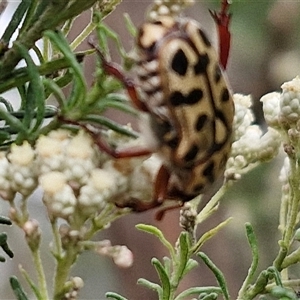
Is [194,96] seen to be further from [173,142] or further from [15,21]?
[15,21]

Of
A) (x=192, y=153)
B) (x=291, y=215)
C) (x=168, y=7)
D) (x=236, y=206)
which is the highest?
(x=168, y=7)

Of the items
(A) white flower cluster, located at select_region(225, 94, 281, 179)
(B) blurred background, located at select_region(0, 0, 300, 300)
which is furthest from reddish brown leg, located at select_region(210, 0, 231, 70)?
(B) blurred background, located at select_region(0, 0, 300, 300)

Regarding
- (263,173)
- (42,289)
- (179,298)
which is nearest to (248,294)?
(179,298)

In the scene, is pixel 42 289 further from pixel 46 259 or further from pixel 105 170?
pixel 46 259

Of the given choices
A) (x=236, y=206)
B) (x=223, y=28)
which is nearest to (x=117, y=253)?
(x=223, y=28)

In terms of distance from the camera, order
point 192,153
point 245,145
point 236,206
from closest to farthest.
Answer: point 192,153 → point 245,145 → point 236,206

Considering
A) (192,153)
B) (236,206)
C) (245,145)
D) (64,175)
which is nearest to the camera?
(64,175)

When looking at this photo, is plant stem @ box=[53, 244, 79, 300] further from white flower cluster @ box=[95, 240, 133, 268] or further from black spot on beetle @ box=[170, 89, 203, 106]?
black spot on beetle @ box=[170, 89, 203, 106]
